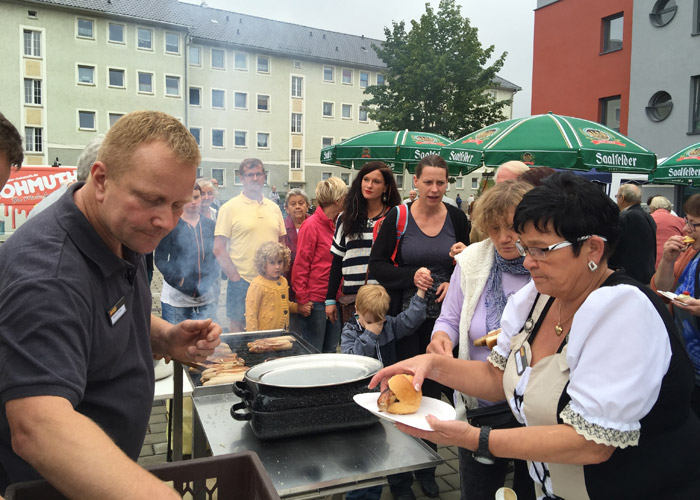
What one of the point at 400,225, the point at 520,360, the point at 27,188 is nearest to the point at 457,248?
the point at 400,225

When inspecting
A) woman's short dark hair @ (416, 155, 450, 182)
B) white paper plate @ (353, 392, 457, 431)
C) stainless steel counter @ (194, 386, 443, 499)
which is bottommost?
stainless steel counter @ (194, 386, 443, 499)

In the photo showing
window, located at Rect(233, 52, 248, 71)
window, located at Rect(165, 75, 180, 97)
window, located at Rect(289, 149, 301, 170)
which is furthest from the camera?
window, located at Rect(289, 149, 301, 170)

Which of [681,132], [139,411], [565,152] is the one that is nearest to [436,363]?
[139,411]

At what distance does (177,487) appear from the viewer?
3.80 ft

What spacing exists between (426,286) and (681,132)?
1761cm

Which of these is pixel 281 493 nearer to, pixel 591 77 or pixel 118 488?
pixel 118 488

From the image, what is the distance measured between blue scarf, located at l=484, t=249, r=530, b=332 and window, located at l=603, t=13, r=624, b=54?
2175 cm

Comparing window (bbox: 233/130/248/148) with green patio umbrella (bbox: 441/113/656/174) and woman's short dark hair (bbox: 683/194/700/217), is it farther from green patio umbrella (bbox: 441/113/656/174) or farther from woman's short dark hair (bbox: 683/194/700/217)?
woman's short dark hair (bbox: 683/194/700/217)

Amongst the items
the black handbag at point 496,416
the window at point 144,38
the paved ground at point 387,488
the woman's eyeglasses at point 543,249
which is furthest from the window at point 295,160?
the woman's eyeglasses at point 543,249

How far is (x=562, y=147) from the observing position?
5781 millimetres

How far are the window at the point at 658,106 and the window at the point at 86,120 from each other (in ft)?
104

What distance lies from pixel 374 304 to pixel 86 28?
1167cm

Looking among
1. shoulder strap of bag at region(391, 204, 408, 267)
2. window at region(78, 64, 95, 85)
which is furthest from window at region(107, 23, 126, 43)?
shoulder strap of bag at region(391, 204, 408, 267)

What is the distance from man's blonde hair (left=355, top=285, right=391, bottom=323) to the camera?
3416mm
